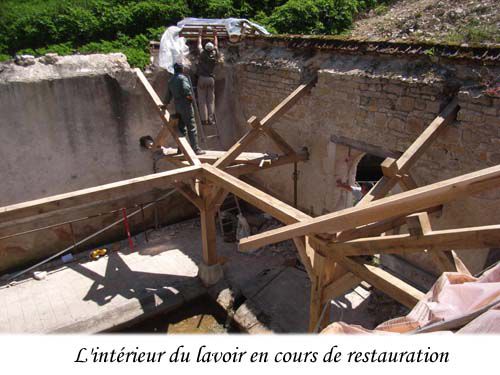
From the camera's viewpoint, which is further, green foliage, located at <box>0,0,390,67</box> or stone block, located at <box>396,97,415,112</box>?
green foliage, located at <box>0,0,390,67</box>

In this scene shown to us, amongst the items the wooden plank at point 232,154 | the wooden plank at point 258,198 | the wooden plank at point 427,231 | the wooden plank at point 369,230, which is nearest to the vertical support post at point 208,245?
the wooden plank at point 232,154

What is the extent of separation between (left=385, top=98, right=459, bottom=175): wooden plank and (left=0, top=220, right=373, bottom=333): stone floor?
2.62 metres

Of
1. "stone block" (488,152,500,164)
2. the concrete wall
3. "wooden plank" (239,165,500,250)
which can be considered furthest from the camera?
the concrete wall

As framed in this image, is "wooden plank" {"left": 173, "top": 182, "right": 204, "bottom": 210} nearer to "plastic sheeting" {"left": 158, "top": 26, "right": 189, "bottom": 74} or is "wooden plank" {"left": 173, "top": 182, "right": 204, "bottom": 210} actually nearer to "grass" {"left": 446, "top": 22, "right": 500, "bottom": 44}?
"plastic sheeting" {"left": 158, "top": 26, "right": 189, "bottom": 74}

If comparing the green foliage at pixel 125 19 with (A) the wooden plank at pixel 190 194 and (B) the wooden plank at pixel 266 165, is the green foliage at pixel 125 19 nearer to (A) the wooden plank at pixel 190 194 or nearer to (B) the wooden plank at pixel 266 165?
(A) the wooden plank at pixel 190 194

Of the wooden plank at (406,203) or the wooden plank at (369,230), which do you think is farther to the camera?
the wooden plank at (369,230)

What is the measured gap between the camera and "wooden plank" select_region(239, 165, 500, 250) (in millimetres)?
2686

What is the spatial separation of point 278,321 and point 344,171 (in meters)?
2.60

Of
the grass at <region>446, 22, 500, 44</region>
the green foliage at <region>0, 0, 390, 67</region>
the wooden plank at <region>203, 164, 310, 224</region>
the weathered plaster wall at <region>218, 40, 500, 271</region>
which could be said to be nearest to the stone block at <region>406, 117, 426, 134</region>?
the weathered plaster wall at <region>218, 40, 500, 271</region>

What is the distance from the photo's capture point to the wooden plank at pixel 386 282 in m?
3.18

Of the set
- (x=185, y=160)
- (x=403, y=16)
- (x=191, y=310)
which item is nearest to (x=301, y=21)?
(x=403, y=16)

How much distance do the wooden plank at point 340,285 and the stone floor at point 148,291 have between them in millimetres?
1879

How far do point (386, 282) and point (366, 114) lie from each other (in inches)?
113

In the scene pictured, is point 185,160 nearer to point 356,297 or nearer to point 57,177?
point 57,177
